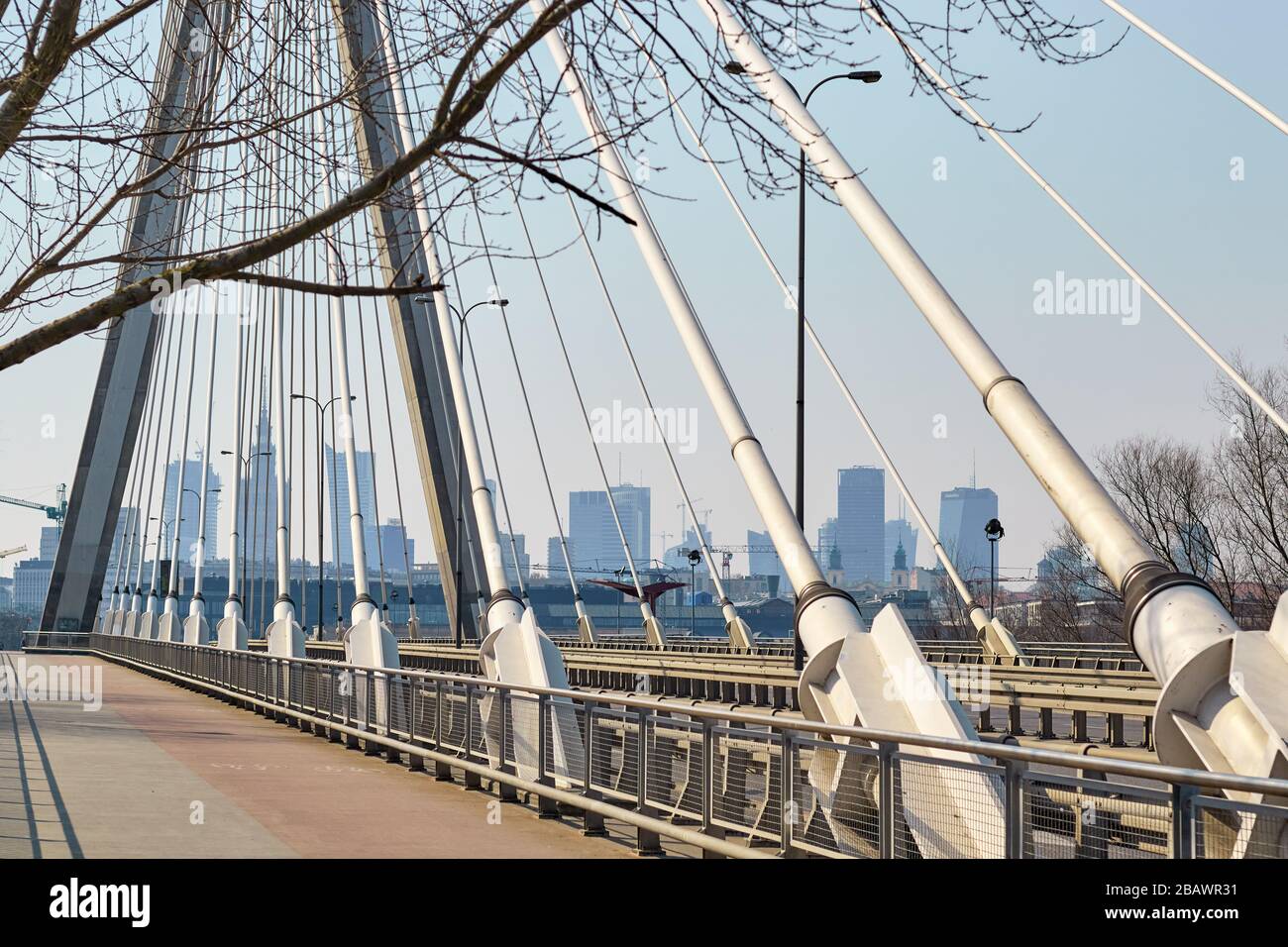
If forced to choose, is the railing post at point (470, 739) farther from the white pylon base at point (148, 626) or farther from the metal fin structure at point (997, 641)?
the white pylon base at point (148, 626)

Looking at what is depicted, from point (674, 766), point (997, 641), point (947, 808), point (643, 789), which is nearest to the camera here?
point (947, 808)

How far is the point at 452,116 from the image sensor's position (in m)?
7.54

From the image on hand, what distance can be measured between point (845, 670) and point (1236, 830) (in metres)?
5.35

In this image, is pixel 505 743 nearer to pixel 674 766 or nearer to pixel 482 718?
pixel 482 718

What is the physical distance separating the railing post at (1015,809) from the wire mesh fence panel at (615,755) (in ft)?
16.1

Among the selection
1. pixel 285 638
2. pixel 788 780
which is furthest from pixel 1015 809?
pixel 285 638

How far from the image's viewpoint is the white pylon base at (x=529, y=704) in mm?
13539

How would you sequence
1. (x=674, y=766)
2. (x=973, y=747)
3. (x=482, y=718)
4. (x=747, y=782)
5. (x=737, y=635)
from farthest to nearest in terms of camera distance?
(x=737, y=635), (x=482, y=718), (x=674, y=766), (x=747, y=782), (x=973, y=747)

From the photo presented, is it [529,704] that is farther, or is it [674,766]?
[529,704]

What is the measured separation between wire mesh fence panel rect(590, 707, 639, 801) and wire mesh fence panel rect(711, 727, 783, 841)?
1367 millimetres

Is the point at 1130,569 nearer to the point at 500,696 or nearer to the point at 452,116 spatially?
the point at 452,116

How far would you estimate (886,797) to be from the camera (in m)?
8.37
